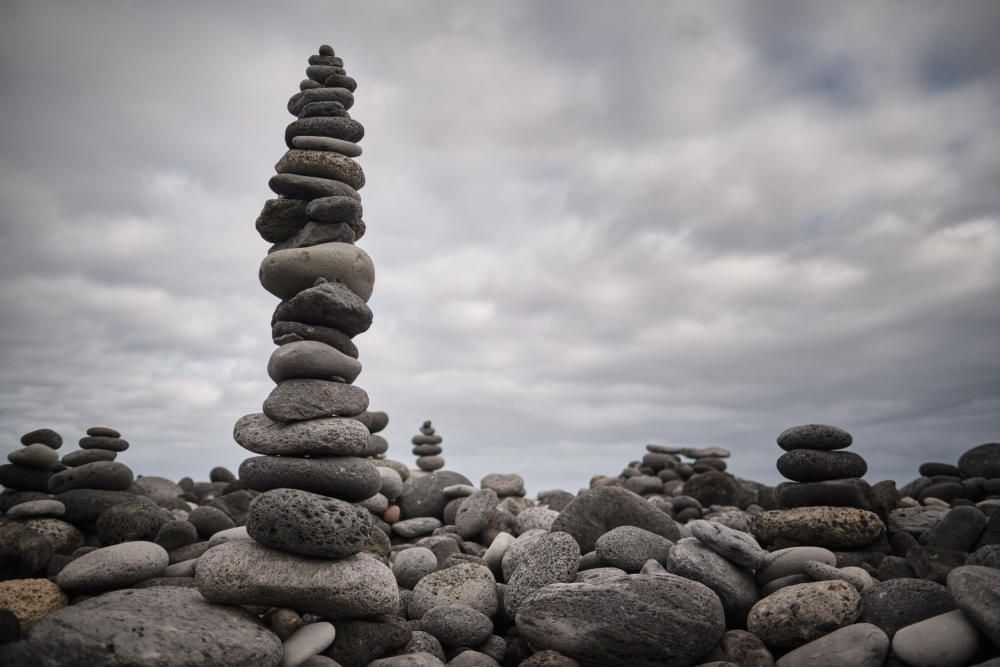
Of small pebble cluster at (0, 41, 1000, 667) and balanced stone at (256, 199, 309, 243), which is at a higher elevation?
balanced stone at (256, 199, 309, 243)

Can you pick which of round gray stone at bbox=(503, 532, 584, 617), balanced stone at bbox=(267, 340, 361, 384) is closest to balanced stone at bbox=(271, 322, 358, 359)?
balanced stone at bbox=(267, 340, 361, 384)

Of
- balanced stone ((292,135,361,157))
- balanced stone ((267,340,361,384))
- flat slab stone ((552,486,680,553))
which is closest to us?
balanced stone ((267,340,361,384))

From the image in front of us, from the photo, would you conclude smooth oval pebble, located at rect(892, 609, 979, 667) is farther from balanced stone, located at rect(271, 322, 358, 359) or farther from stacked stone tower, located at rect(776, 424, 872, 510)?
balanced stone, located at rect(271, 322, 358, 359)

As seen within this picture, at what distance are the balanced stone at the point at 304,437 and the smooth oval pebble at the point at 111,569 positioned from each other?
2.10 m

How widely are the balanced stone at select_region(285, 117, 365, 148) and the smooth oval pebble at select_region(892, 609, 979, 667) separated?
10.1 meters

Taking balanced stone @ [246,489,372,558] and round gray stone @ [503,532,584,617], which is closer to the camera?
balanced stone @ [246,489,372,558]

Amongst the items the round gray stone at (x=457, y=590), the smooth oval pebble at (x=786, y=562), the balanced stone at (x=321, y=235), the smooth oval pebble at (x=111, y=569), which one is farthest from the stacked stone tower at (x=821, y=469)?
the smooth oval pebble at (x=111, y=569)

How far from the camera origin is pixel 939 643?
7.52m

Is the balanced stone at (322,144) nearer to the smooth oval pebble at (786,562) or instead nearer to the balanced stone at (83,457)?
the balanced stone at (83,457)

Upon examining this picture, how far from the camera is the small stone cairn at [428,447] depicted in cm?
2130

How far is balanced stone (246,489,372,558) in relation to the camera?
7.91m

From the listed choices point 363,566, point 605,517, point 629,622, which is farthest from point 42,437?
point 629,622

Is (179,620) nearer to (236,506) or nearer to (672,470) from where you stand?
(236,506)

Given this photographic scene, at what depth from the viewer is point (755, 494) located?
19578 millimetres
